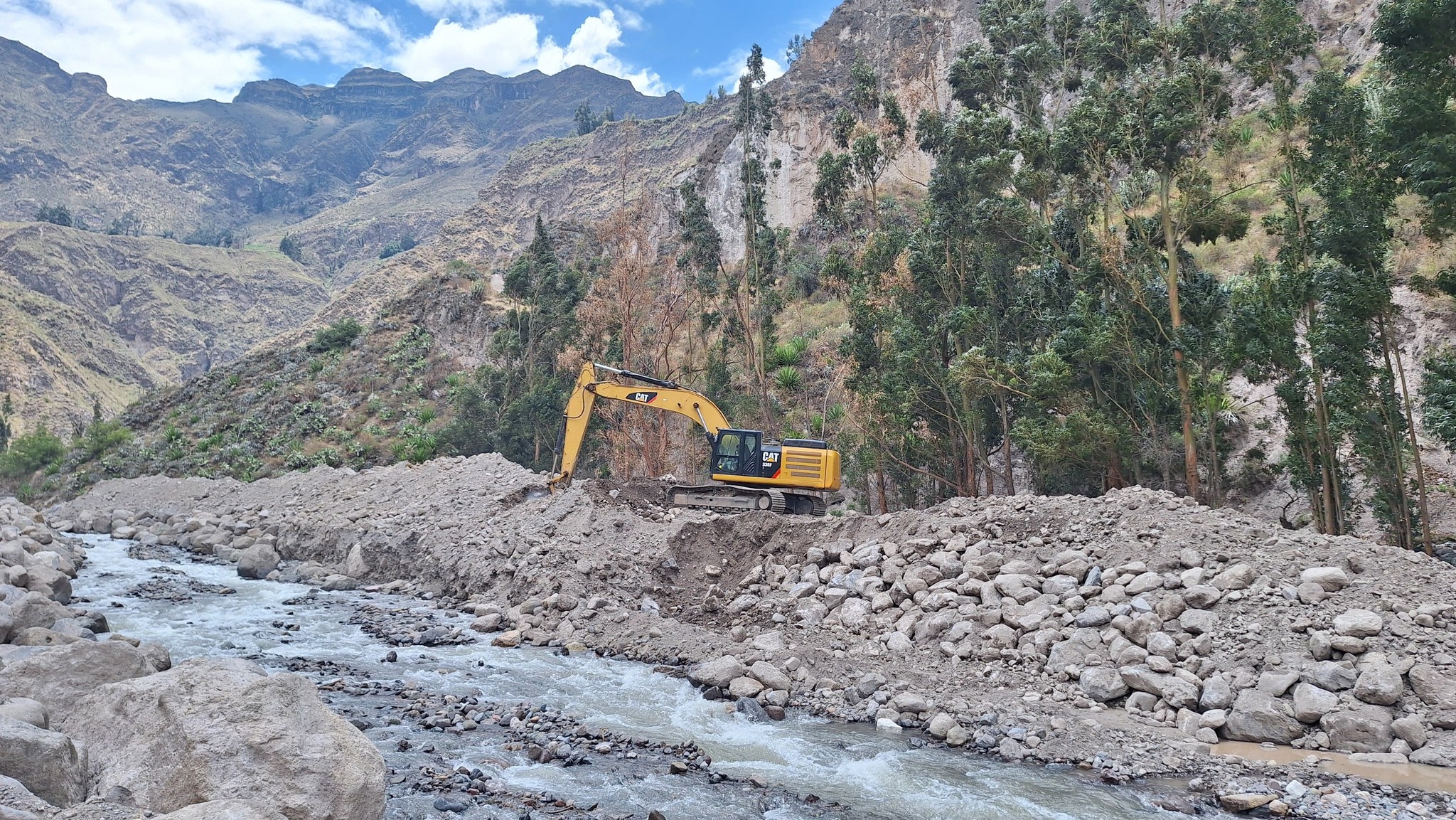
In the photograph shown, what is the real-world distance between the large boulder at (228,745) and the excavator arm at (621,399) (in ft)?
45.3

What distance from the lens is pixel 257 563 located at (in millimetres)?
20672

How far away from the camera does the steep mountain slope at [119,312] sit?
3255 inches

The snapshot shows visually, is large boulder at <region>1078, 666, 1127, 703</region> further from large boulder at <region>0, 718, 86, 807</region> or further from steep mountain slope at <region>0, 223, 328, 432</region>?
steep mountain slope at <region>0, 223, 328, 432</region>

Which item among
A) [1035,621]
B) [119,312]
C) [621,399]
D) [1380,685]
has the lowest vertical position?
[1380,685]

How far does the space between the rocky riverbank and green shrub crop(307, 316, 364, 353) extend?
47256 mm

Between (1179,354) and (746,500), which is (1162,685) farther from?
(746,500)

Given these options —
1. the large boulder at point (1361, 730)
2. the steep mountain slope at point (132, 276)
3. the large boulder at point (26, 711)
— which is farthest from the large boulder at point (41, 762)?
the steep mountain slope at point (132, 276)

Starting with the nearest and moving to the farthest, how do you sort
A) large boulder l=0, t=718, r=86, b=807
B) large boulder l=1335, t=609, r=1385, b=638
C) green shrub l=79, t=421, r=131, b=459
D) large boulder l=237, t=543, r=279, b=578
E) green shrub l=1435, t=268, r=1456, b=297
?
large boulder l=0, t=718, r=86, b=807 < large boulder l=1335, t=609, r=1385, b=638 < green shrub l=1435, t=268, r=1456, b=297 < large boulder l=237, t=543, r=279, b=578 < green shrub l=79, t=421, r=131, b=459

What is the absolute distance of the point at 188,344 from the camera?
121812mm

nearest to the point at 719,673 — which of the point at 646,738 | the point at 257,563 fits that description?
the point at 646,738

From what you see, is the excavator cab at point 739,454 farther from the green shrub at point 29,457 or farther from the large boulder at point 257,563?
the green shrub at point 29,457

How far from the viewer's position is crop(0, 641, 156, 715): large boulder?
7340 mm

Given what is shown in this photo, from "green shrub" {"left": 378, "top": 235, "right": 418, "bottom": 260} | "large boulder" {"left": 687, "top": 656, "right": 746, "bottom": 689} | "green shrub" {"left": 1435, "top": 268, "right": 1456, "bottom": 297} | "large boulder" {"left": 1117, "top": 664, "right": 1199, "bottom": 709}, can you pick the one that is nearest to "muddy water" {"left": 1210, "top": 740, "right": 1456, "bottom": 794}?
"large boulder" {"left": 1117, "top": 664, "right": 1199, "bottom": 709}

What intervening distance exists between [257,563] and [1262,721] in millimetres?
19906
